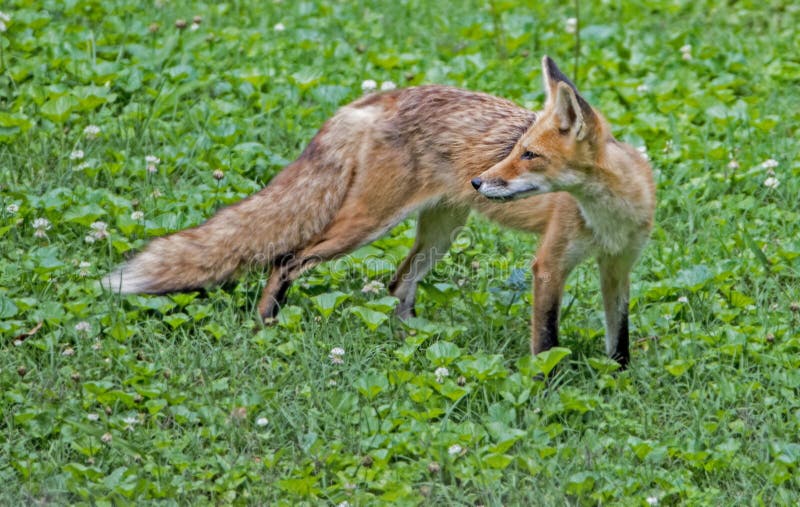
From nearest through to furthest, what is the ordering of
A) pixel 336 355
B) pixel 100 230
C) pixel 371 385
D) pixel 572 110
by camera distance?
pixel 572 110, pixel 371 385, pixel 336 355, pixel 100 230

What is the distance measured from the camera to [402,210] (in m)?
5.80

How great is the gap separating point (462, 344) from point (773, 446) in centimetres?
173

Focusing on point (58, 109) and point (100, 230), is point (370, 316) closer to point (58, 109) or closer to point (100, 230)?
point (100, 230)

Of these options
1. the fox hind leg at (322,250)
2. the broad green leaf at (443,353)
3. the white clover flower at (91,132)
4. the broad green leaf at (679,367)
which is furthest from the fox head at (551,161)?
the white clover flower at (91,132)

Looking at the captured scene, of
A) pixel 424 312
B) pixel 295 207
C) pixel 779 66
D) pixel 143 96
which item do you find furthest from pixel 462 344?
pixel 779 66

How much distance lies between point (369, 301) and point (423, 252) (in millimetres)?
462

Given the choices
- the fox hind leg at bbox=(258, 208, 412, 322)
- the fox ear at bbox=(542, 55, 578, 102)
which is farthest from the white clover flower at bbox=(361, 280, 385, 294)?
the fox ear at bbox=(542, 55, 578, 102)

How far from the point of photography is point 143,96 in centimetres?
777

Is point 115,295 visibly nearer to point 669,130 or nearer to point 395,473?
point 395,473

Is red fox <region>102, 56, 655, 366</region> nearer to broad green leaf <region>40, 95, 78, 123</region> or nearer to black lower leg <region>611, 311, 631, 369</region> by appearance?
black lower leg <region>611, 311, 631, 369</region>

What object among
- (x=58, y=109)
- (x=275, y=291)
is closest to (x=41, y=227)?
(x=58, y=109)

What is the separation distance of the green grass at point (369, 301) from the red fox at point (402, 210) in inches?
7.8

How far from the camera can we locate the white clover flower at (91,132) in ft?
23.5

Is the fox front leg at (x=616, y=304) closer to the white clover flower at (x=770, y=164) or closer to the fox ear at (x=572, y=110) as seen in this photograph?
the fox ear at (x=572, y=110)
